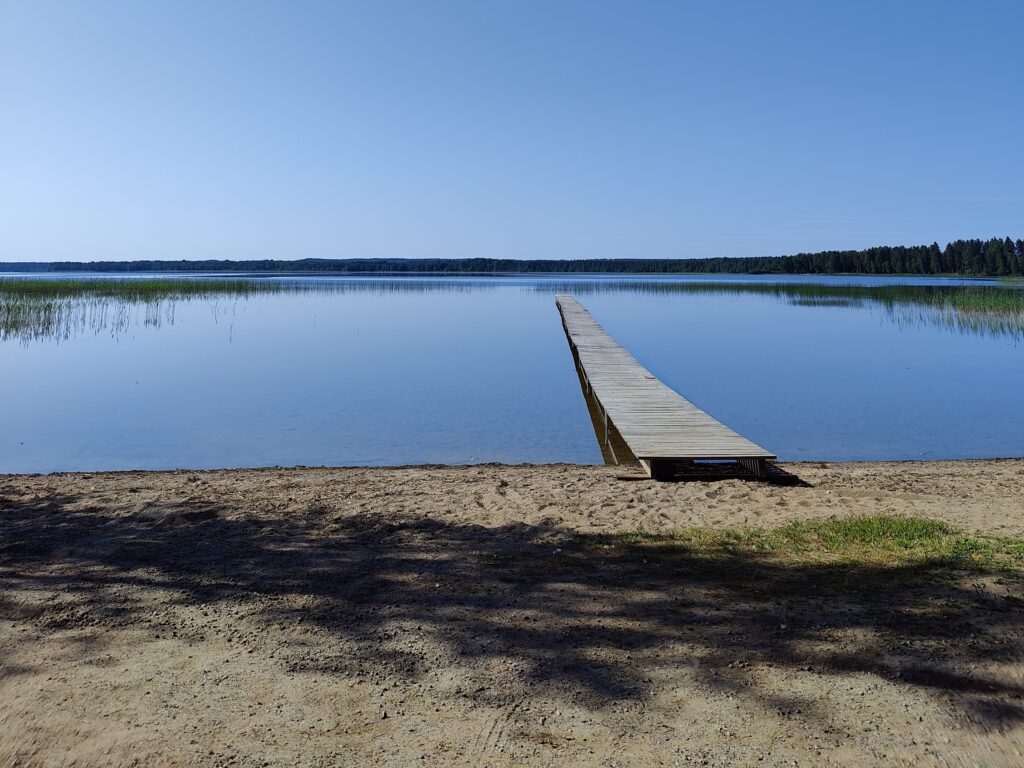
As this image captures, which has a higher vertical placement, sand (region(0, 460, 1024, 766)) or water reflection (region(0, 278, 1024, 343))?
water reflection (region(0, 278, 1024, 343))

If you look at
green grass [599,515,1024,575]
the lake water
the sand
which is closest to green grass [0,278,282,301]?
the lake water

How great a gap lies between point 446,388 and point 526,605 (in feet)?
38.0

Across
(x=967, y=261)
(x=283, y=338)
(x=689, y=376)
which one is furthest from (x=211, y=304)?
(x=967, y=261)

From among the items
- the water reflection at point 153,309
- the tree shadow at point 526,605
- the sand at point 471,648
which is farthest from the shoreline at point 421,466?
the water reflection at point 153,309

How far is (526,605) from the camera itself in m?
4.11

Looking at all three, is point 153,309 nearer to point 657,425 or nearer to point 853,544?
point 657,425

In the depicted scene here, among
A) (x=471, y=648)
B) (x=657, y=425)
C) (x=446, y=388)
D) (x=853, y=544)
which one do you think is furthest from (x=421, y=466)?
(x=446, y=388)

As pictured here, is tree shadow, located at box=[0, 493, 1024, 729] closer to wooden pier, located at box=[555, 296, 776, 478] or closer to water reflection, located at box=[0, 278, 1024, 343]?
wooden pier, located at box=[555, 296, 776, 478]

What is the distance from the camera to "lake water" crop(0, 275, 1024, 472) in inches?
411

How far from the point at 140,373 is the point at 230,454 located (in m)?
8.69

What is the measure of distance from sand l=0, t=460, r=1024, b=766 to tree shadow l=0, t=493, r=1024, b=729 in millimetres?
17

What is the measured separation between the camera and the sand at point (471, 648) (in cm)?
290

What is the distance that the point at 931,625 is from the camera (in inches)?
148

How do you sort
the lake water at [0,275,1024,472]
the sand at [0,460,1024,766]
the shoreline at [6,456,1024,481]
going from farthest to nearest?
the lake water at [0,275,1024,472]
the shoreline at [6,456,1024,481]
the sand at [0,460,1024,766]
